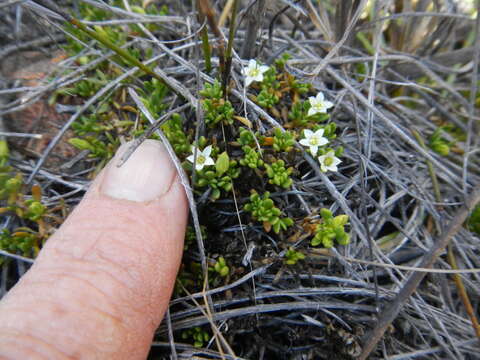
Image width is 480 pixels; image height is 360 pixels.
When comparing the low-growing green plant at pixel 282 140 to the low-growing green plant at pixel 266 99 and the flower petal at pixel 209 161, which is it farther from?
the flower petal at pixel 209 161

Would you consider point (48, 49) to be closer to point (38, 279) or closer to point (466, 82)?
point (38, 279)

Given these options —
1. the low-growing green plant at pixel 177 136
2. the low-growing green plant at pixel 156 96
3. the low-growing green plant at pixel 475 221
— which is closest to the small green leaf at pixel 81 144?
the low-growing green plant at pixel 156 96

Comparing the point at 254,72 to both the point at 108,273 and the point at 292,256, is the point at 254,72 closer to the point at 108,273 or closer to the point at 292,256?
the point at 292,256

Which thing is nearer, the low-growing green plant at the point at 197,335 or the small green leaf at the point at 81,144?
the low-growing green plant at the point at 197,335

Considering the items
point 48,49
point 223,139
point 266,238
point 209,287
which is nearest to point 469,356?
point 266,238

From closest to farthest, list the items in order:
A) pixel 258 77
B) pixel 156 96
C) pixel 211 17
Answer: pixel 211 17
pixel 258 77
pixel 156 96

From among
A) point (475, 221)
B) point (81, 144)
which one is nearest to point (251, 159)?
point (81, 144)
